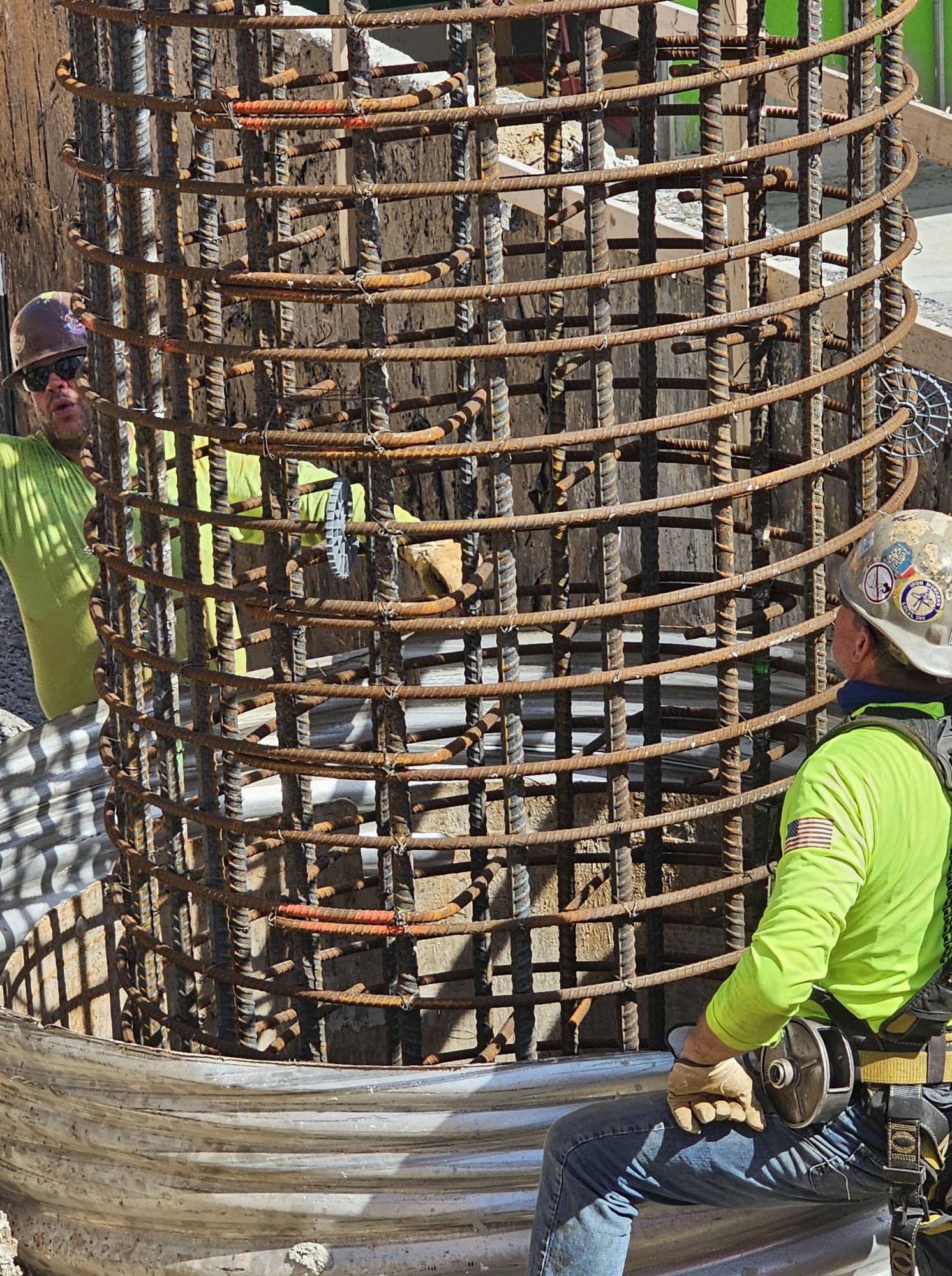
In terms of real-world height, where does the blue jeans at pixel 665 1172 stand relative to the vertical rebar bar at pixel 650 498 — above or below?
below

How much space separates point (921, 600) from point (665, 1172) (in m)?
1.13

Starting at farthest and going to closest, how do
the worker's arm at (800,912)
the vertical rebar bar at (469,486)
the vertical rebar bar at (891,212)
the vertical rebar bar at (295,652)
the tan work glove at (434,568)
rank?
the tan work glove at (434,568) < the vertical rebar bar at (891,212) < the vertical rebar bar at (469,486) < the vertical rebar bar at (295,652) < the worker's arm at (800,912)

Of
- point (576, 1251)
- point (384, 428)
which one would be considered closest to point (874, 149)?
point (384, 428)

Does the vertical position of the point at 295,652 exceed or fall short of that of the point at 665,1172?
it exceeds it

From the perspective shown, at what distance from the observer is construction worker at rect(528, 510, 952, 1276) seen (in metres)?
2.72

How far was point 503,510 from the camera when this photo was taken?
3404mm

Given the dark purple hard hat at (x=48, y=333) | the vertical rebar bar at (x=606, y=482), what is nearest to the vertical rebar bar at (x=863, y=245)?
the vertical rebar bar at (x=606, y=482)

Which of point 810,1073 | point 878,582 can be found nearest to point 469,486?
point 878,582

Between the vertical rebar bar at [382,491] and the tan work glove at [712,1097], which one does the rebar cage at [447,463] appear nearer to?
the vertical rebar bar at [382,491]

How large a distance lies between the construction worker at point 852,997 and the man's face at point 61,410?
3.12 metres

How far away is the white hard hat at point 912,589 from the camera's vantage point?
2.86m

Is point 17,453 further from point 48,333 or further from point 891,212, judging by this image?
point 891,212

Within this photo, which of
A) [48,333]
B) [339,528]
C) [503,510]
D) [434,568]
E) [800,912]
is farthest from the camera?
[48,333]

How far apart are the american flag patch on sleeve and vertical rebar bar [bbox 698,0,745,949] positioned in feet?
2.64
